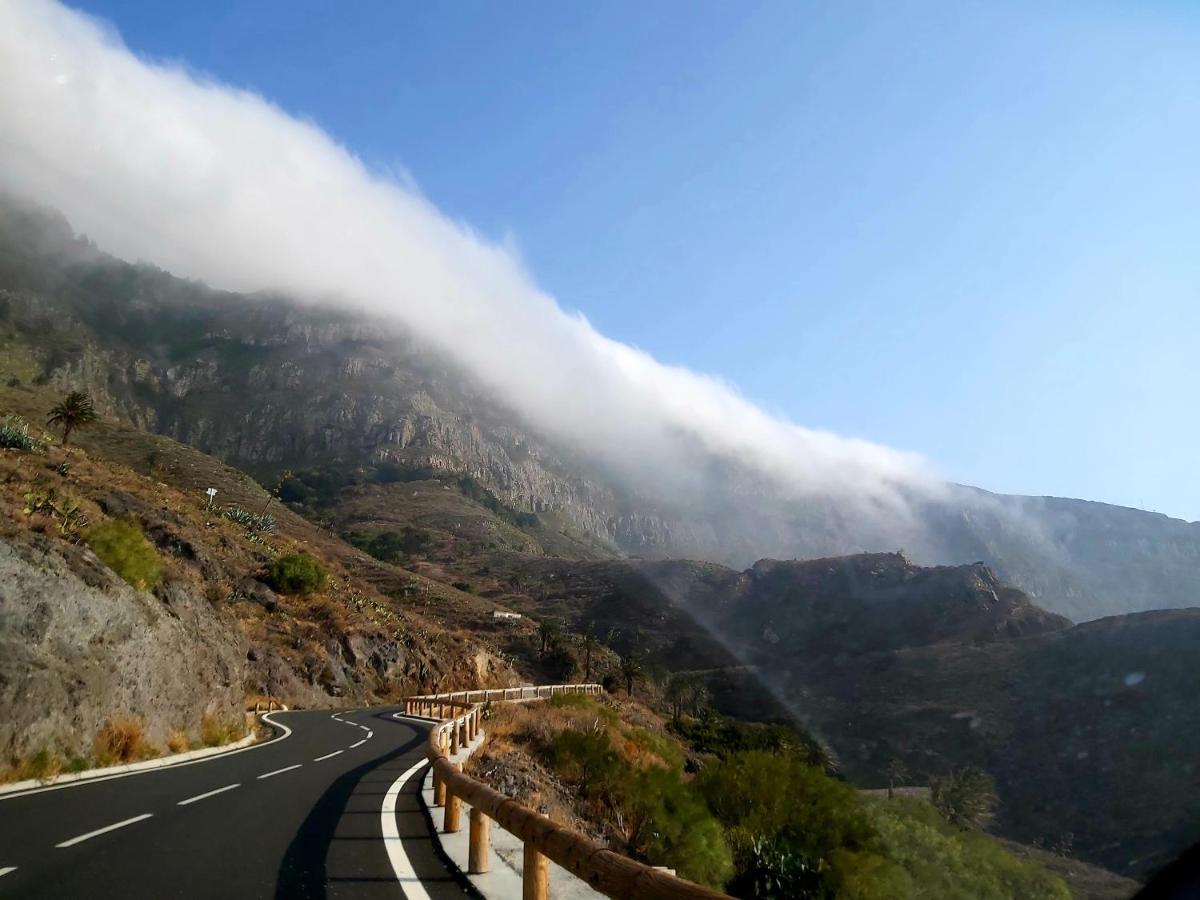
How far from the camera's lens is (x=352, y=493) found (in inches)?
6752

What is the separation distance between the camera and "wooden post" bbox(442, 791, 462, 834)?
29.6ft

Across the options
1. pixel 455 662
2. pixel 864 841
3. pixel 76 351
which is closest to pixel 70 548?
pixel 864 841

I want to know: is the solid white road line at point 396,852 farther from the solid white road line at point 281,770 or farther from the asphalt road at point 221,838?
the solid white road line at point 281,770

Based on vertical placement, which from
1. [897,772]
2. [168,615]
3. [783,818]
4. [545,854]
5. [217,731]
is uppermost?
[168,615]

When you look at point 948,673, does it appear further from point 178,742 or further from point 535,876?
point 535,876

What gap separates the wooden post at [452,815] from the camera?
29.6 ft

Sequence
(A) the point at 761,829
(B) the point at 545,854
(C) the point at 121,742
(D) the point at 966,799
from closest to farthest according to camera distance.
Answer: (B) the point at 545,854 < (C) the point at 121,742 < (A) the point at 761,829 < (D) the point at 966,799

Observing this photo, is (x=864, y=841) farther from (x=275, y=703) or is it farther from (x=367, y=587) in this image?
(x=367, y=587)

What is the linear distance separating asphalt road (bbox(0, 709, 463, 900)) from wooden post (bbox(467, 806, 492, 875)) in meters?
0.26

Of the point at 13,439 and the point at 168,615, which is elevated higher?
the point at 13,439

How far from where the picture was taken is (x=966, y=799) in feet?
138

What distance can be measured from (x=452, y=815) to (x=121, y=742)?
8643 mm

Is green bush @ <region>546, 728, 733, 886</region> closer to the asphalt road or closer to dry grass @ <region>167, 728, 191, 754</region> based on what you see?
the asphalt road

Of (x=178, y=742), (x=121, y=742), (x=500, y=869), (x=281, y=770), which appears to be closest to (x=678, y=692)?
(x=178, y=742)
